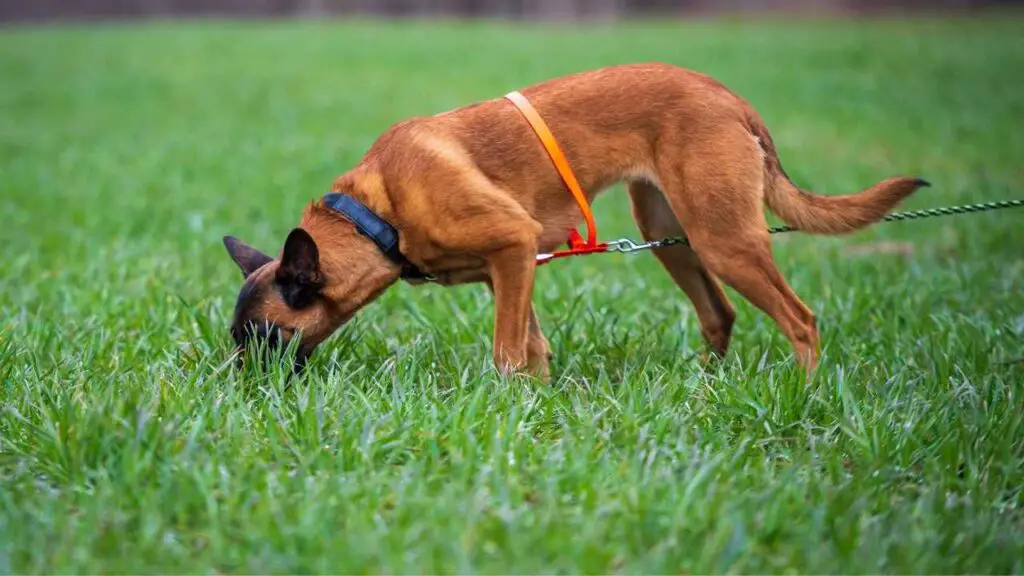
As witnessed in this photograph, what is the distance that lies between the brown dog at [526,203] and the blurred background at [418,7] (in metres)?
32.2

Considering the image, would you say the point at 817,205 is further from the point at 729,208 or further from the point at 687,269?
the point at 687,269

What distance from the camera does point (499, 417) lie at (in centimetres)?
398

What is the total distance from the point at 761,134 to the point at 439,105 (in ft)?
Answer: 36.3

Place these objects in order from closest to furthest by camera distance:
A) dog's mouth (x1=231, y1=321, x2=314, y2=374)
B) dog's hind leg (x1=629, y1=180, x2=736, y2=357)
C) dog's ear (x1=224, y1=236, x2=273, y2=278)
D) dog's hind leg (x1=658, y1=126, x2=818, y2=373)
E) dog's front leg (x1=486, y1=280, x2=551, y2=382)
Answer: dog's mouth (x1=231, y1=321, x2=314, y2=374) < dog's hind leg (x1=658, y1=126, x2=818, y2=373) < dog's ear (x1=224, y1=236, x2=273, y2=278) < dog's front leg (x1=486, y1=280, x2=551, y2=382) < dog's hind leg (x1=629, y1=180, x2=736, y2=357)

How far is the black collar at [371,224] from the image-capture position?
4539 mm

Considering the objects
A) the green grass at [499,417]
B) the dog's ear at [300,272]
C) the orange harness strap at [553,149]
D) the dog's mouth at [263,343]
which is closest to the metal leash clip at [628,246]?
the orange harness strap at [553,149]

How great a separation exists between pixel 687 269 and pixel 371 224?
1699 millimetres

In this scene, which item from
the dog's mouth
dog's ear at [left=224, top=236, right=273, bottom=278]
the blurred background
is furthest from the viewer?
the blurred background

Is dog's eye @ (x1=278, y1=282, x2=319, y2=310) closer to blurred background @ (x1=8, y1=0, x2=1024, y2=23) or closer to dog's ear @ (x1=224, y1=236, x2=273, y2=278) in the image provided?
dog's ear @ (x1=224, y1=236, x2=273, y2=278)

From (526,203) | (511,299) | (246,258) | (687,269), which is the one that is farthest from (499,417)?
(687,269)

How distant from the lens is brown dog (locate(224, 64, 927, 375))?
4531 mm

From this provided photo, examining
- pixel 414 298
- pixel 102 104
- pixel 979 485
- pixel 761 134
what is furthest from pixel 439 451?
pixel 102 104

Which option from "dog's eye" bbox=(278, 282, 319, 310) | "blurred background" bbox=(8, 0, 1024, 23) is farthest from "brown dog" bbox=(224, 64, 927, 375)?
"blurred background" bbox=(8, 0, 1024, 23)

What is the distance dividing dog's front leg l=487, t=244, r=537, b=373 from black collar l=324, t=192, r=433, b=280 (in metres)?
0.40
